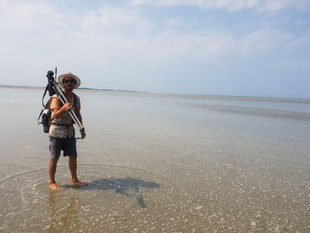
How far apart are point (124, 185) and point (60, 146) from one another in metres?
1.63

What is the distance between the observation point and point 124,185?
5.77 meters

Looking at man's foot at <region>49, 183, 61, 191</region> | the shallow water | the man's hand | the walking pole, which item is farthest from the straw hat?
the shallow water

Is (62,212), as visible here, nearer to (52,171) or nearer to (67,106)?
(52,171)

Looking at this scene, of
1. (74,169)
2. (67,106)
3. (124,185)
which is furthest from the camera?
(124,185)

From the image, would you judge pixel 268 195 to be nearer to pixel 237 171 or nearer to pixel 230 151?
pixel 237 171

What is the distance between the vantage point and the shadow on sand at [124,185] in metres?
5.39

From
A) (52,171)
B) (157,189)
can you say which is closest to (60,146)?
(52,171)

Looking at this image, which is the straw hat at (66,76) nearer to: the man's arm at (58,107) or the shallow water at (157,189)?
the man's arm at (58,107)

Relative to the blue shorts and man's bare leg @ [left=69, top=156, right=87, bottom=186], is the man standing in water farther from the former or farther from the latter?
man's bare leg @ [left=69, top=156, right=87, bottom=186]

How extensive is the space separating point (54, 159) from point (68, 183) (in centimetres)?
75

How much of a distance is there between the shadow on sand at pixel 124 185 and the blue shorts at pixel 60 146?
77cm

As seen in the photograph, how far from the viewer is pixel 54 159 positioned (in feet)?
17.2

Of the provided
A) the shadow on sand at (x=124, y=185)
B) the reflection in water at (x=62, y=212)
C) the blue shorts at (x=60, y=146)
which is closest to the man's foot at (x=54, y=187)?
the reflection in water at (x=62, y=212)

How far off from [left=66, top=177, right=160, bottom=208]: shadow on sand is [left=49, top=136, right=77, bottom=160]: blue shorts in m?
0.77
